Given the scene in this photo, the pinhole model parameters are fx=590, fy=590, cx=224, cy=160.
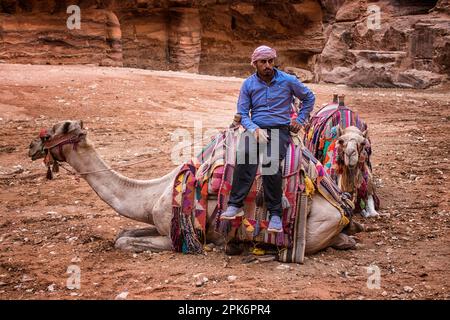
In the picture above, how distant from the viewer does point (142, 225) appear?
6.82 metres

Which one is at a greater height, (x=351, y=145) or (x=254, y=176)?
(x=351, y=145)

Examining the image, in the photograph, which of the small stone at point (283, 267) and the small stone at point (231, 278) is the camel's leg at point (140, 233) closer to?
the small stone at point (231, 278)

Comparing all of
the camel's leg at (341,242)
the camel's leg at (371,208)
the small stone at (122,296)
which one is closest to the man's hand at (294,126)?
the camel's leg at (341,242)

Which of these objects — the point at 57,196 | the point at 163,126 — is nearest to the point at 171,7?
the point at 163,126

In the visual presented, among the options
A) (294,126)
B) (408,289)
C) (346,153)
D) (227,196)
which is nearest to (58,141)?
(227,196)

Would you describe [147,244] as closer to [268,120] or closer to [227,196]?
[227,196]

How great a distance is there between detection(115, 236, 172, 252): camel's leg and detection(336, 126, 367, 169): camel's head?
2.26 meters

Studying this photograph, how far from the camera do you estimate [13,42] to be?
18.7 meters

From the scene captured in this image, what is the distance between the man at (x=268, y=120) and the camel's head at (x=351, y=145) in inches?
44.2

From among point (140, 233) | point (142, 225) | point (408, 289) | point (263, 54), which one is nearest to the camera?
point (408, 289)

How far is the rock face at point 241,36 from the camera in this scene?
19172 mm

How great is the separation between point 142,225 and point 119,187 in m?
0.95
